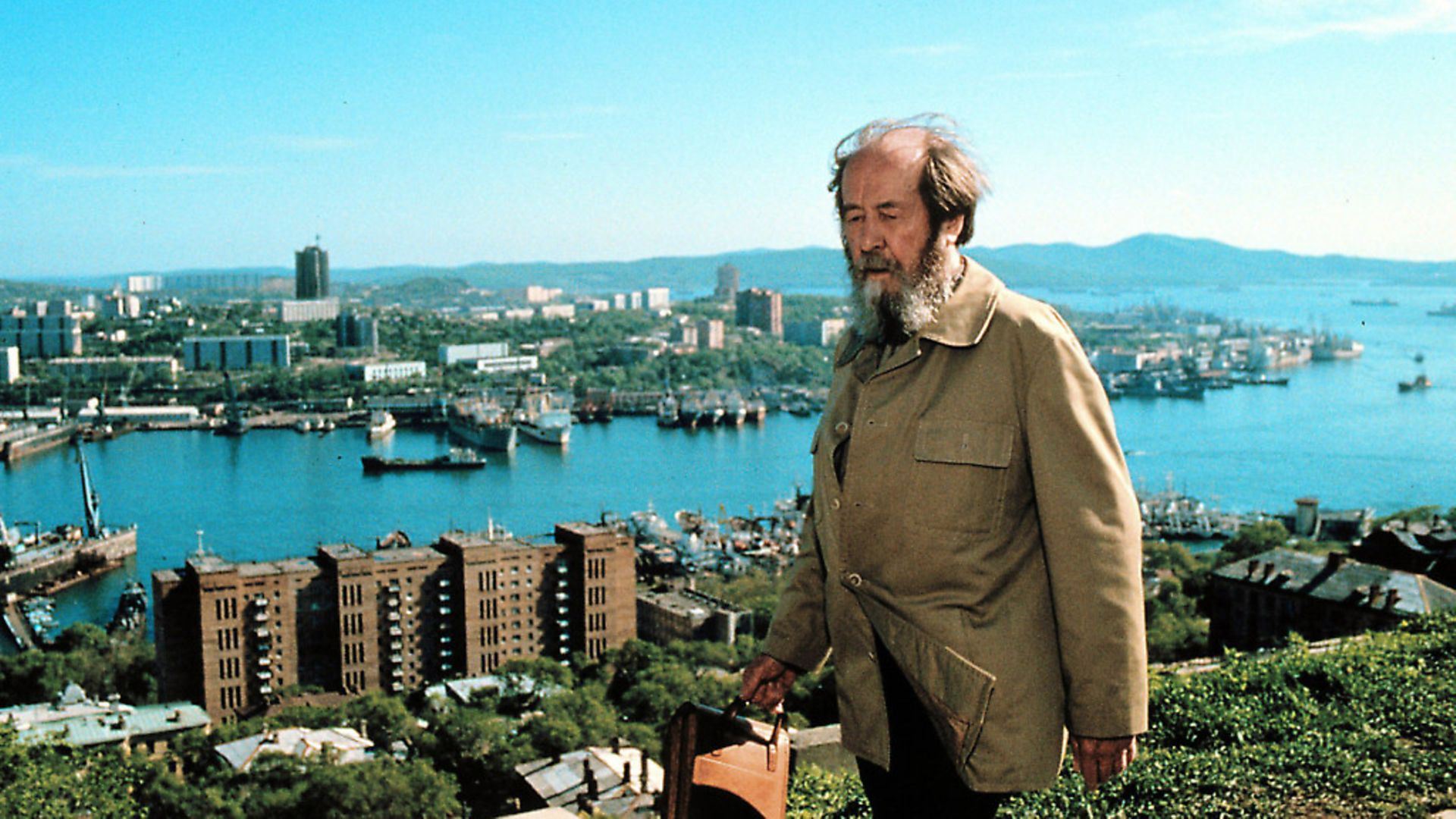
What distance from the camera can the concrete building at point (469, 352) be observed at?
4288cm

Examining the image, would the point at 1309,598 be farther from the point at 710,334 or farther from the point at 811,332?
the point at 811,332

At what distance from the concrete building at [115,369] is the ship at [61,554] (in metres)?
18.8

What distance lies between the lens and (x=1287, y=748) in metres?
1.53

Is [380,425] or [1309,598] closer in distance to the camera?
[1309,598]

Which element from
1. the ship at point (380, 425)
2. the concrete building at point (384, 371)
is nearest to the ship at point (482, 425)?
the ship at point (380, 425)

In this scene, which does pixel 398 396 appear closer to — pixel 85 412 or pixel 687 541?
pixel 85 412

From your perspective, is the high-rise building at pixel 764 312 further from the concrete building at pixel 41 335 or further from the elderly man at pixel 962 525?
the elderly man at pixel 962 525

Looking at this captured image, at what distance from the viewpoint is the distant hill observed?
69.4 m

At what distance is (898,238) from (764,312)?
53795mm

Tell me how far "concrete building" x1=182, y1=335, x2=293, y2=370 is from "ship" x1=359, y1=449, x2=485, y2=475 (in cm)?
1656

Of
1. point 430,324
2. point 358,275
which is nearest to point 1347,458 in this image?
point 430,324

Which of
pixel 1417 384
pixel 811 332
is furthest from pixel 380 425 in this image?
pixel 1417 384

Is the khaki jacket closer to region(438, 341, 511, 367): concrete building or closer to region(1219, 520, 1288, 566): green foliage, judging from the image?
region(1219, 520, 1288, 566): green foliage

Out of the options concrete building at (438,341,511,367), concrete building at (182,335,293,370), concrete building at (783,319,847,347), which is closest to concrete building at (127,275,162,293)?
concrete building at (182,335,293,370)
